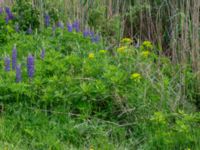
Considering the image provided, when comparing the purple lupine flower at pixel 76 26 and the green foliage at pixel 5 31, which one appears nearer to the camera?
the green foliage at pixel 5 31

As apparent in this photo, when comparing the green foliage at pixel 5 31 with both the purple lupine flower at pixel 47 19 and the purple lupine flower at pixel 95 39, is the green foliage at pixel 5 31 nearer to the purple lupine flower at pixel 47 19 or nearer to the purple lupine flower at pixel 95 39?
the purple lupine flower at pixel 47 19

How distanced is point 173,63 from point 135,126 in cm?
119

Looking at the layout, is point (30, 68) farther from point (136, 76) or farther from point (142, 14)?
point (142, 14)

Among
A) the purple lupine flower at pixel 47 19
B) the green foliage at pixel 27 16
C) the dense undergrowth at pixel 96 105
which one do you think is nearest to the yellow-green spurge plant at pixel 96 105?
the dense undergrowth at pixel 96 105

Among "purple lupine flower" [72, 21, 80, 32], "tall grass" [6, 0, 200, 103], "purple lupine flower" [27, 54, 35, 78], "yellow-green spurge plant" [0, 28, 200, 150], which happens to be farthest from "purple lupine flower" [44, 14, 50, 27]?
"purple lupine flower" [27, 54, 35, 78]

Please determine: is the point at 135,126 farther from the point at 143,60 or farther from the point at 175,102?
the point at 143,60

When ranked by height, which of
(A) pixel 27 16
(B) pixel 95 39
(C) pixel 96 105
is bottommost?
(C) pixel 96 105

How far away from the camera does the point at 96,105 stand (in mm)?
3881

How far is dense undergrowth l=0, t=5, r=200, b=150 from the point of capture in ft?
11.4

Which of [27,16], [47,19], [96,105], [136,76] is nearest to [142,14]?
[47,19]

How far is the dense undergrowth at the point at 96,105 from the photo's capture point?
3477 mm

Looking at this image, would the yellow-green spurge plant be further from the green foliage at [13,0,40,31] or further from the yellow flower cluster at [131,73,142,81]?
the green foliage at [13,0,40,31]

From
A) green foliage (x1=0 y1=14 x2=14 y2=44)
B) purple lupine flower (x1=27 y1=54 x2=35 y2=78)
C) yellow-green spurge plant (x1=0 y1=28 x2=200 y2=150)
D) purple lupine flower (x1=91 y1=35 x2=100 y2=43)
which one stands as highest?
A: green foliage (x1=0 y1=14 x2=14 y2=44)

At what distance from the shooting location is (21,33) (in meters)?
5.10
